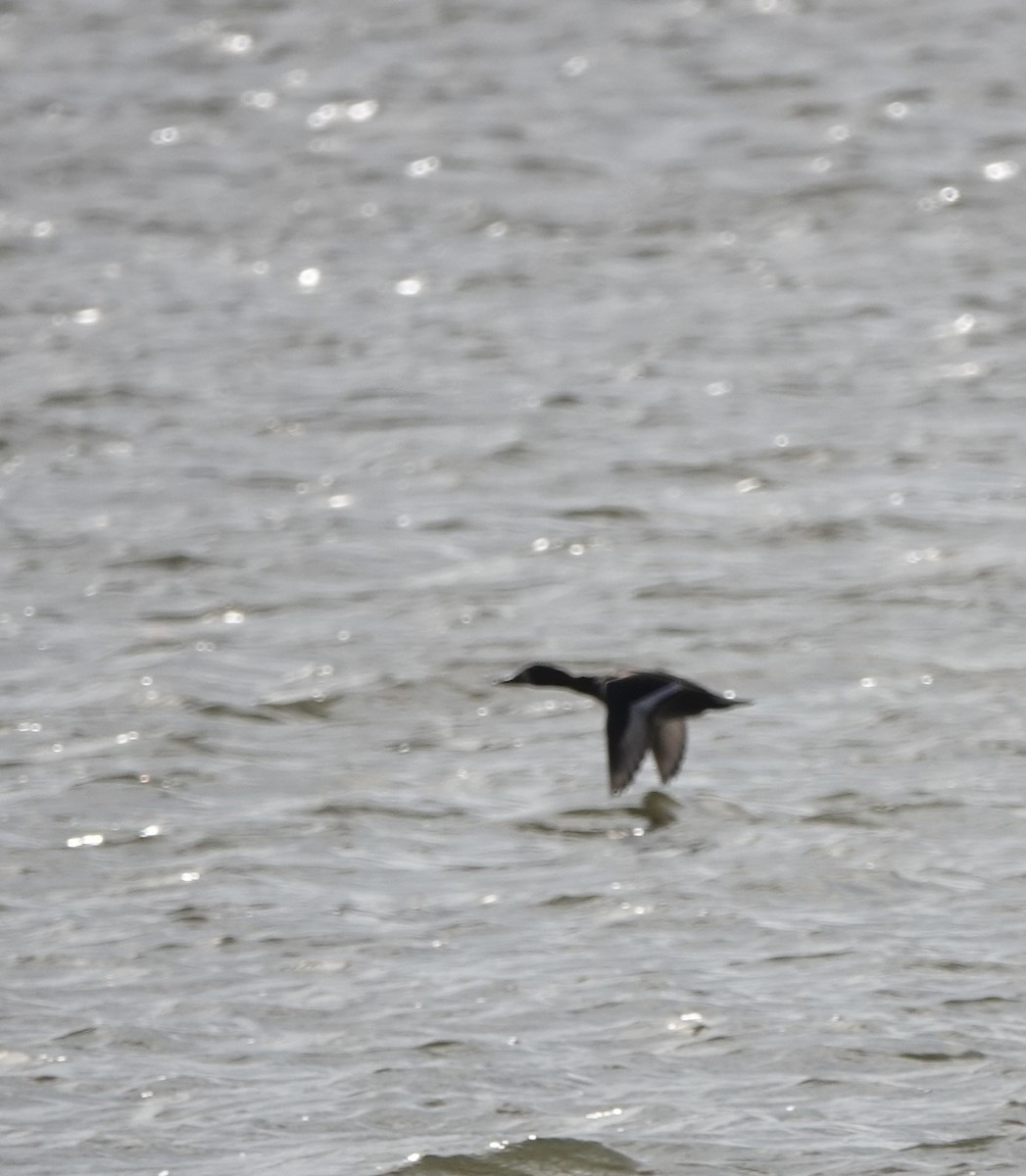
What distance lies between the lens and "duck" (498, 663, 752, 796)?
835 centimetres

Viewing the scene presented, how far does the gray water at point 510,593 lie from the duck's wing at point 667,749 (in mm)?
269

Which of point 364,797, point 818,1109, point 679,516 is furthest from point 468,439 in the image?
point 818,1109

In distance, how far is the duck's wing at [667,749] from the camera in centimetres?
870

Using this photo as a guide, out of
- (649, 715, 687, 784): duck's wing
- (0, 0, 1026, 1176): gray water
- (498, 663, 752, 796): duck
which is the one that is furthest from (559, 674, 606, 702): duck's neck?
(0, 0, 1026, 1176): gray water

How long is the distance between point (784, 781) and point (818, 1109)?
8.07 ft

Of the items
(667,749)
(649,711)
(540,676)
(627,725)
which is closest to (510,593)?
(540,676)

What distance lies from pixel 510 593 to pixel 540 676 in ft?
7.70

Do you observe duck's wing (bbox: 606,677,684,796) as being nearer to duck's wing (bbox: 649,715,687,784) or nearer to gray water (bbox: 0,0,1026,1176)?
duck's wing (bbox: 649,715,687,784)

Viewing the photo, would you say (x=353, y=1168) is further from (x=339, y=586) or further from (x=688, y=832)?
(x=339, y=586)

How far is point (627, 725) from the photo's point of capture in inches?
332

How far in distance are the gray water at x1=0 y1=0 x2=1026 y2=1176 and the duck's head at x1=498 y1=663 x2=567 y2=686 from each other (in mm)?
407

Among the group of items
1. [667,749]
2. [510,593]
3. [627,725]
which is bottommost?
[510,593]

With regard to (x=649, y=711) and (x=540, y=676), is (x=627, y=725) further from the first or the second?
(x=540, y=676)

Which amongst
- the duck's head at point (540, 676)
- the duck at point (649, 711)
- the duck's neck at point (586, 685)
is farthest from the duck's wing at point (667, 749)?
the duck's head at point (540, 676)
